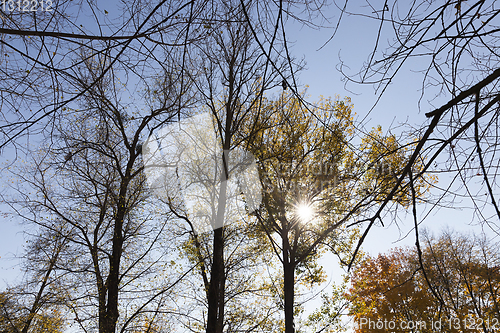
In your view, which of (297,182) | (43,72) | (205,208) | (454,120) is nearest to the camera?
(454,120)

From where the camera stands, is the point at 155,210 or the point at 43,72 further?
the point at 155,210

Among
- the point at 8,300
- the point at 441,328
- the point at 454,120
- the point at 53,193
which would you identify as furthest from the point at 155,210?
the point at 441,328

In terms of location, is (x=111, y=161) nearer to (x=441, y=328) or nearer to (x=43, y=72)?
(x=43, y=72)

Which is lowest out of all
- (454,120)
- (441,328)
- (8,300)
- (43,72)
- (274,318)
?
(441,328)

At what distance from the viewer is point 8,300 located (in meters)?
8.94

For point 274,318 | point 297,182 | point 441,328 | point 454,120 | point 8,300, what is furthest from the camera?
point 441,328

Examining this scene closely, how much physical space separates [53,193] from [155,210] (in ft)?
8.99

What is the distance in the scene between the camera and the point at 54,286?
7.62m

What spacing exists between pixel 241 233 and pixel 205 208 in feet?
6.60

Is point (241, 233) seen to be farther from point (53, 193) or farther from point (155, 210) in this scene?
point (53, 193)

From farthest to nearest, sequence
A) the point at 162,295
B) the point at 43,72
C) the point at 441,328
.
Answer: the point at 441,328 < the point at 162,295 < the point at 43,72

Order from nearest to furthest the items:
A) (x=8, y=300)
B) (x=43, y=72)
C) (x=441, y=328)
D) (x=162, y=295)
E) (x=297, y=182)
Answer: (x=43, y=72), (x=162, y=295), (x=297, y=182), (x=8, y=300), (x=441, y=328)

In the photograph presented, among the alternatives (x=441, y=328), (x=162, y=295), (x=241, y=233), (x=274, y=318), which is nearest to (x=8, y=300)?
(x=162, y=295)

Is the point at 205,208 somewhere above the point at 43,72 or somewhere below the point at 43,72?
above
